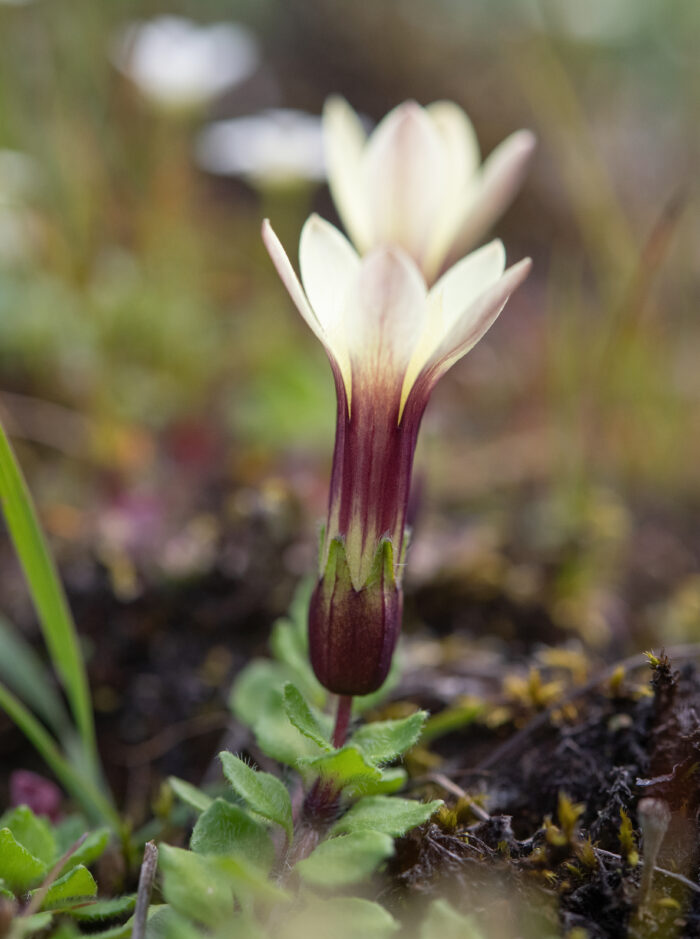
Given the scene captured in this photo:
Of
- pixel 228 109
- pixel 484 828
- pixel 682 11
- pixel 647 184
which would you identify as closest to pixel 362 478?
pixel 484 828

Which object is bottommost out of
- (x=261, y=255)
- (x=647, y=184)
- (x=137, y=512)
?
(x=137, y=512)

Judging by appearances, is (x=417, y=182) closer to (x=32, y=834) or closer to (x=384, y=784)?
(x=384, y=784)

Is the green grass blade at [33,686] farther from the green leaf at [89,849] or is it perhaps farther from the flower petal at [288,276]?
the flower petal at [288,276]

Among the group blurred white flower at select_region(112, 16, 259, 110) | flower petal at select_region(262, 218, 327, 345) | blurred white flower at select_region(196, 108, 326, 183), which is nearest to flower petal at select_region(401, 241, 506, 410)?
flower petal at select_region(262, 218, 327, 345)

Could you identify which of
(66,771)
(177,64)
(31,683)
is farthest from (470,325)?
(177,64)

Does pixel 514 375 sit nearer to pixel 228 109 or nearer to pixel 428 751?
pixel 428 751

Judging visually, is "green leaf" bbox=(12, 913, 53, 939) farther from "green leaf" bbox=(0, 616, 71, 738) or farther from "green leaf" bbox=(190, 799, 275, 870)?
"green leaf" bbox=(0, 616, 71, 738)
